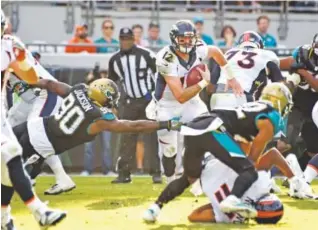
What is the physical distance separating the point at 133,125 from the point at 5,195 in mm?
1245

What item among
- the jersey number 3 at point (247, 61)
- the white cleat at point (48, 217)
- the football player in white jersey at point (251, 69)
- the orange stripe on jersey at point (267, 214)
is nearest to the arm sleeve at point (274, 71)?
the football player in white jersey at point (251, 69)

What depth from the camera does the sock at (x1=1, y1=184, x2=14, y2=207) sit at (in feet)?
19.6

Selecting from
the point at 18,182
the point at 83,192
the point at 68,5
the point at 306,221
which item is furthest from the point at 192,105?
the point at 68,5

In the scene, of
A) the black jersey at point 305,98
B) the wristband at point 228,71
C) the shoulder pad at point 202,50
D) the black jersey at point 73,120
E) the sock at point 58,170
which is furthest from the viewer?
the black jersey at point 305,98

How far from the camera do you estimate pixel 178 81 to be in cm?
826

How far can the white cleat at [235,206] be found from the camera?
606 centimetres

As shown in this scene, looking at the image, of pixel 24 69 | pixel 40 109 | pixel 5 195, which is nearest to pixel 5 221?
pixel 5 195

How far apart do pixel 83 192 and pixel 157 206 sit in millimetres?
2641

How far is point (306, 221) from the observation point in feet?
22.3

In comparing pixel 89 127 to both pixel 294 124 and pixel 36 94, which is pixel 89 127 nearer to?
pixel 36 94

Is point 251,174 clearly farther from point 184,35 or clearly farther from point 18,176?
point 184,35

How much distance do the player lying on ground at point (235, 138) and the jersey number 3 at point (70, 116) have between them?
1.32 meters

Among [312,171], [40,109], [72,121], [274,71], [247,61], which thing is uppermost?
[247,61]

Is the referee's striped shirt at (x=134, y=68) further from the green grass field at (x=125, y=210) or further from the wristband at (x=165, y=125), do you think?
the wristband at (x=165, y=125)
